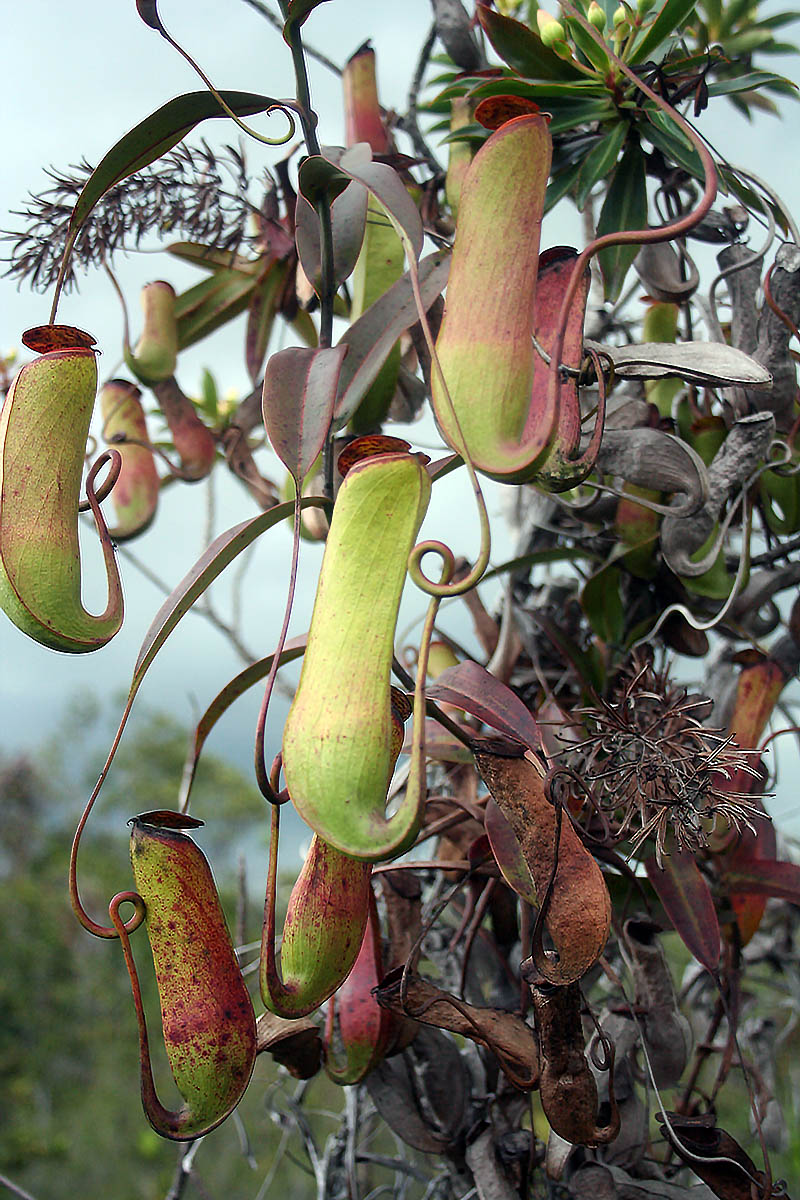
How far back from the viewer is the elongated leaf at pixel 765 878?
587 mm

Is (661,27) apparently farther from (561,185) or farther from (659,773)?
(659,773)

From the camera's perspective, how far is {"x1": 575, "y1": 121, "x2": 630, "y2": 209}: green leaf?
0.63m

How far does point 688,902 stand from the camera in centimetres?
53

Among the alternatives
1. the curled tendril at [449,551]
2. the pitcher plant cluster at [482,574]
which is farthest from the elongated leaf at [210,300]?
the curled tendril at [449,551]

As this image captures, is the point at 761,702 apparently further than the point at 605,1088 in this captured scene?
Yes

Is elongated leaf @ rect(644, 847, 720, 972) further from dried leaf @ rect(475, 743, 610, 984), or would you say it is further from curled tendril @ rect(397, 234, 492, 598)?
curled tendril @ rect(397, 234, 492, 598)

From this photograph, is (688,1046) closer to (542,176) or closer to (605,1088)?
(605,1088)

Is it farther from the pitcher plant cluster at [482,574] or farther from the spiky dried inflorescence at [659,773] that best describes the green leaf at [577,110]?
the spiky dried inflorescence at [659,773]

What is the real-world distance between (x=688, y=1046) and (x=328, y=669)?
1.47 ft

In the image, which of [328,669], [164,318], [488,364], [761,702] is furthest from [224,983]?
[164,318]

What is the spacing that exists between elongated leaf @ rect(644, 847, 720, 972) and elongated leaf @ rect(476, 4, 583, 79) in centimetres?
57

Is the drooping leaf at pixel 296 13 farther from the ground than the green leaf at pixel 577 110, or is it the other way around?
the green leaf at pixel 577 110

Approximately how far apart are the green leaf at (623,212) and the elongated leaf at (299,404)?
1.01ft

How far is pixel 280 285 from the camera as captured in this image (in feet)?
2.67
